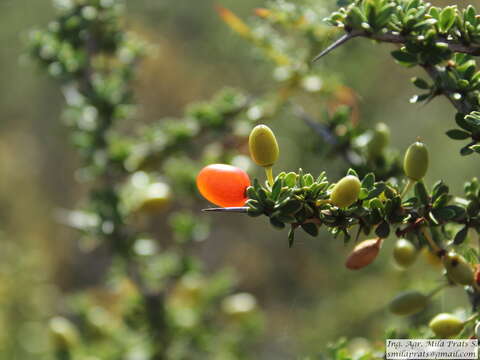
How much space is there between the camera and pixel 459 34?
565 mm

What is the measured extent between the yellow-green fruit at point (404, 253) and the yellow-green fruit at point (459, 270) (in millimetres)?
93

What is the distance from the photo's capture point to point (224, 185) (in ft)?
1.68

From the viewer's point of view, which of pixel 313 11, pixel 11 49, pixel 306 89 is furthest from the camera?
pixel 11 49

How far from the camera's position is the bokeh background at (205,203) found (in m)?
1.75

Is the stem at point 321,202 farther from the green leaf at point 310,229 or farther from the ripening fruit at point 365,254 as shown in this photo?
the ripening fruit at point 365,254

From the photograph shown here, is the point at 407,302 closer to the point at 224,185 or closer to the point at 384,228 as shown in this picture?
the point at 384,228

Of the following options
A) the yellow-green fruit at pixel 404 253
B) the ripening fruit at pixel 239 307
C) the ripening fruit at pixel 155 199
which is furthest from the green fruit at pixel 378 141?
the ripening fruit at pixel 239 307

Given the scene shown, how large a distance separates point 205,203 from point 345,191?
33.0 inches

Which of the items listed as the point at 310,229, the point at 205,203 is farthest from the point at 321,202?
the point at 205,203

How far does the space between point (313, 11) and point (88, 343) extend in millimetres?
899

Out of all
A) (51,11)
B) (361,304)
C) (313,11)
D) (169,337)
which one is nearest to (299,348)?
(361,304)

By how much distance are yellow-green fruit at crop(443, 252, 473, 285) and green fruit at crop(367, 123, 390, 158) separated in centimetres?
25

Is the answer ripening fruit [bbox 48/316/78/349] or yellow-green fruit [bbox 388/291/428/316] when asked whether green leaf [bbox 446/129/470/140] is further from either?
ripening fruit [bbox 48/316/78/349]

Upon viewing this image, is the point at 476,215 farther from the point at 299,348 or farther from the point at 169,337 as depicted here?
the point at 299,348
